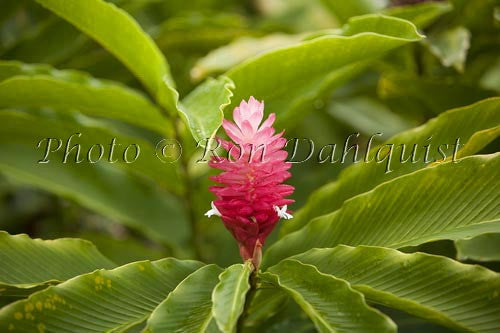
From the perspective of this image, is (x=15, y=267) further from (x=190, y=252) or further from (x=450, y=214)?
(x=190, y=252)

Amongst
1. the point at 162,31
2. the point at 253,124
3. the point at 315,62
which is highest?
the point at 162,31

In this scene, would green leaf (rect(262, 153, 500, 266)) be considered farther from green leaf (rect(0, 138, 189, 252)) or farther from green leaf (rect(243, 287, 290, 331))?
green leaf (rect(0, 138, 189, 252))

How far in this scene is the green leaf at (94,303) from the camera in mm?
842

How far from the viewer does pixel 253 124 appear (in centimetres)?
91

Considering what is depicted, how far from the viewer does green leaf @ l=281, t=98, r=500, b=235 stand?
1.08m

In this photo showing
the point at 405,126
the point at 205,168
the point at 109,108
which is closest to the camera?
the point at 109,108

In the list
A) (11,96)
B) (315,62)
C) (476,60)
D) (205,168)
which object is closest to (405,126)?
(476,60)

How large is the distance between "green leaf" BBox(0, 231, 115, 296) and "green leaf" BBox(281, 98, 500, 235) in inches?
16.9

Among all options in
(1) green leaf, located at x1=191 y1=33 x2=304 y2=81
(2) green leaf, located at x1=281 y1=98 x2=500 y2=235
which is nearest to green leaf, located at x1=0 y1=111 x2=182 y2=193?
(1) green leaf, located at x1=191 y1=33 x2=304 y2=81

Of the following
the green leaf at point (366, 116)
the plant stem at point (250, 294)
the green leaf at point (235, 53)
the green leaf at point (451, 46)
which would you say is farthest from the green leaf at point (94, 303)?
the green leaf at point (366, 116)

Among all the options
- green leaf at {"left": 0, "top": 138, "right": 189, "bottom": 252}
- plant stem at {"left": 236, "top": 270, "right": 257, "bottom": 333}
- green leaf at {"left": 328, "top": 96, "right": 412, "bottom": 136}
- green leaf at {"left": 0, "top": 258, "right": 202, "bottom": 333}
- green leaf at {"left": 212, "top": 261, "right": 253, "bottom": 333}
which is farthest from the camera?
green leaf at {"left": 328, "top": 96, "right": 412, "bottom": 136}

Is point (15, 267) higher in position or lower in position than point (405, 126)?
lower

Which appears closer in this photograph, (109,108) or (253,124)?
(253,124)

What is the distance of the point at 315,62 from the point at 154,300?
0.51m
